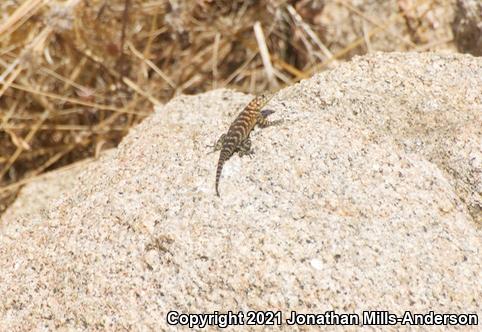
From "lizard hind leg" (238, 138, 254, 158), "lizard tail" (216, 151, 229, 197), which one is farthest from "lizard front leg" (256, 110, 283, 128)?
"lizard tail" (216, 151, 229, 197)

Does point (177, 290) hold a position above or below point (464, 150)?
below

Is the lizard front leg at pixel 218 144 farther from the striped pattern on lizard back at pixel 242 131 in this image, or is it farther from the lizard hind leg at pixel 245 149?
the lizard hind leg at pixel 245 149

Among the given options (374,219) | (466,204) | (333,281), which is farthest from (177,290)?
(466,204)

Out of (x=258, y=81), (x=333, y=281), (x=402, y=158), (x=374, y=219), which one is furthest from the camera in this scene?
(x=258, y=81)

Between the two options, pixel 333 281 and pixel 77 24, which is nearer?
pixel 333 281

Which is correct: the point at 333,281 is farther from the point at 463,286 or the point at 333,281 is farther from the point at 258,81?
the point at 258,81

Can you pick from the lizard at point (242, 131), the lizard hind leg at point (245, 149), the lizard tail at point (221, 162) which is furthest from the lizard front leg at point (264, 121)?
the lizard tail at point (221, 162)

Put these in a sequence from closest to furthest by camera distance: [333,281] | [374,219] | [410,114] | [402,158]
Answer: [333,281] → [374,219] → [402,158] → [410,114]

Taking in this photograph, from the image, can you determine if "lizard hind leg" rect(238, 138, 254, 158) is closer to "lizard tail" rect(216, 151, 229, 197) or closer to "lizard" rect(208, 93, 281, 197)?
"lizard" rect(208, 93, 281, 197)

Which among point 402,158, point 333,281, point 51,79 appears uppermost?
point 402,158
